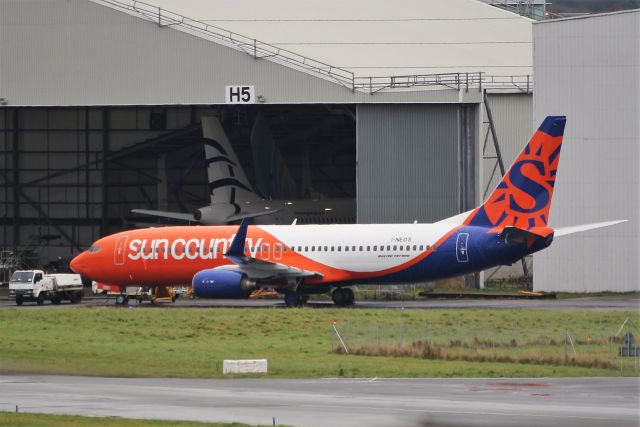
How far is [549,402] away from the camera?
23969 millimetres

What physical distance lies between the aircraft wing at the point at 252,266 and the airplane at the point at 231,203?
70.4ft

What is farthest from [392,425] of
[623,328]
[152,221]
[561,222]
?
[152,221]

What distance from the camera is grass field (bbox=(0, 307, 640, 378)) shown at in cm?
3166

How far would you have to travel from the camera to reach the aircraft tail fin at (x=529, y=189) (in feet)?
169

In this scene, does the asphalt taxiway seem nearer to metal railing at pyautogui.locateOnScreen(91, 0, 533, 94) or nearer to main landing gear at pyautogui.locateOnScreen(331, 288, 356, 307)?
main landing gear at pyautogui.locateOnScreen(331, 288, 356, 307)

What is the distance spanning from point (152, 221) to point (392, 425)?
70.3 m

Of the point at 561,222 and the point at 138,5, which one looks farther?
the point at 138,5

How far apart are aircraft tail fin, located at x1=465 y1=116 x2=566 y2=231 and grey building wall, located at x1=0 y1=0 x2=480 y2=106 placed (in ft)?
56.8

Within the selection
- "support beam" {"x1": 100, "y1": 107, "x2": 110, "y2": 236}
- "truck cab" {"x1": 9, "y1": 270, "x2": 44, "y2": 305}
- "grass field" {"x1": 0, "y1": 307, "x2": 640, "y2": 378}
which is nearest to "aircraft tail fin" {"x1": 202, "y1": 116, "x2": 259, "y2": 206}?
Result: "support beam" {"x1": 100, "y1": 107, "x2": 110, "y2": 236}

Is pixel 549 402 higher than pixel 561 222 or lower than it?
lower

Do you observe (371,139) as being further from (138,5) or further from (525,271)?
(138,5)

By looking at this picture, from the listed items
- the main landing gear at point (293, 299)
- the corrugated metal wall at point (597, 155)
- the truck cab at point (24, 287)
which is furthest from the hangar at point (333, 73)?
the main landing gear at point (293, 299)

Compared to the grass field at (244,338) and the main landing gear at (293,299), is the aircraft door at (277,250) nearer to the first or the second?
the main landing gear at (293,299)

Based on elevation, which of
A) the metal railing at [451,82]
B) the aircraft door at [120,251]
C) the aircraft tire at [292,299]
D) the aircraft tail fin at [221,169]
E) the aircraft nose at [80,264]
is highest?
the metal railing at [451,82]
